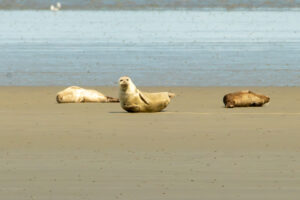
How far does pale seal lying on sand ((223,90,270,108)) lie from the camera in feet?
55.3

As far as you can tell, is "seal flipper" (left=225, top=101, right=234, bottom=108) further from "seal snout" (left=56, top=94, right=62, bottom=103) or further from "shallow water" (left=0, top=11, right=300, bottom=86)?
"shallow water" (left=0, top=11, right=300, bottom=86)

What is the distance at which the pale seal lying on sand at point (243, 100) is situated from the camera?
1686 cm

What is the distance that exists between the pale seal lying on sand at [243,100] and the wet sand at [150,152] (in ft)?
0.75

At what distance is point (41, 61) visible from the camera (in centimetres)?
3281

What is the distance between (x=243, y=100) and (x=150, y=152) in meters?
5.38

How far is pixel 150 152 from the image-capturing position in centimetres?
1186

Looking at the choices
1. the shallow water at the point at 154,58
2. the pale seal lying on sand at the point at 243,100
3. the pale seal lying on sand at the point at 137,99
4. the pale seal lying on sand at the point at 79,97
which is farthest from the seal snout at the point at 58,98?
the shallow water at the point at 154,58

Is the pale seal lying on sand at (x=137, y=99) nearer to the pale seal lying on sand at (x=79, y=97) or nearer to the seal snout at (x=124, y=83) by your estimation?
the seal snout at (x=124, y=83)

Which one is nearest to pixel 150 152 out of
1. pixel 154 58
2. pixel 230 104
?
pixel 230 104

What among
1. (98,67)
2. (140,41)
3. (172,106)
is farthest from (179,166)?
(140,41)

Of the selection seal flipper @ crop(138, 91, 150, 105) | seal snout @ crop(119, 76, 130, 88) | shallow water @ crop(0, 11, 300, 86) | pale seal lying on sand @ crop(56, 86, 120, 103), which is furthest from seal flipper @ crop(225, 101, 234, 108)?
shallow water @ crop(0, 11, 300, 86)

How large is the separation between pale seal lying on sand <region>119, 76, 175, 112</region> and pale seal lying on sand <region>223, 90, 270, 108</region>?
1217 mm

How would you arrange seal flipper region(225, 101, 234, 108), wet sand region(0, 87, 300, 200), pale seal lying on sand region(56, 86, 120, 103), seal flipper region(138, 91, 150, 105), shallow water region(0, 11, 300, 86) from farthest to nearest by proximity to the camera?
shallow water region(0, 11, 300, 86), pale seal lying on sand region(56, 86, 120, 103), seal flipper region(225, 101, 234, 108), seal flipper region(138, 91, 150, 105), wet sand region(0, 87, 300, 200)

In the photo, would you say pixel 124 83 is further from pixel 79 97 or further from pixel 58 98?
pixel 58 98
